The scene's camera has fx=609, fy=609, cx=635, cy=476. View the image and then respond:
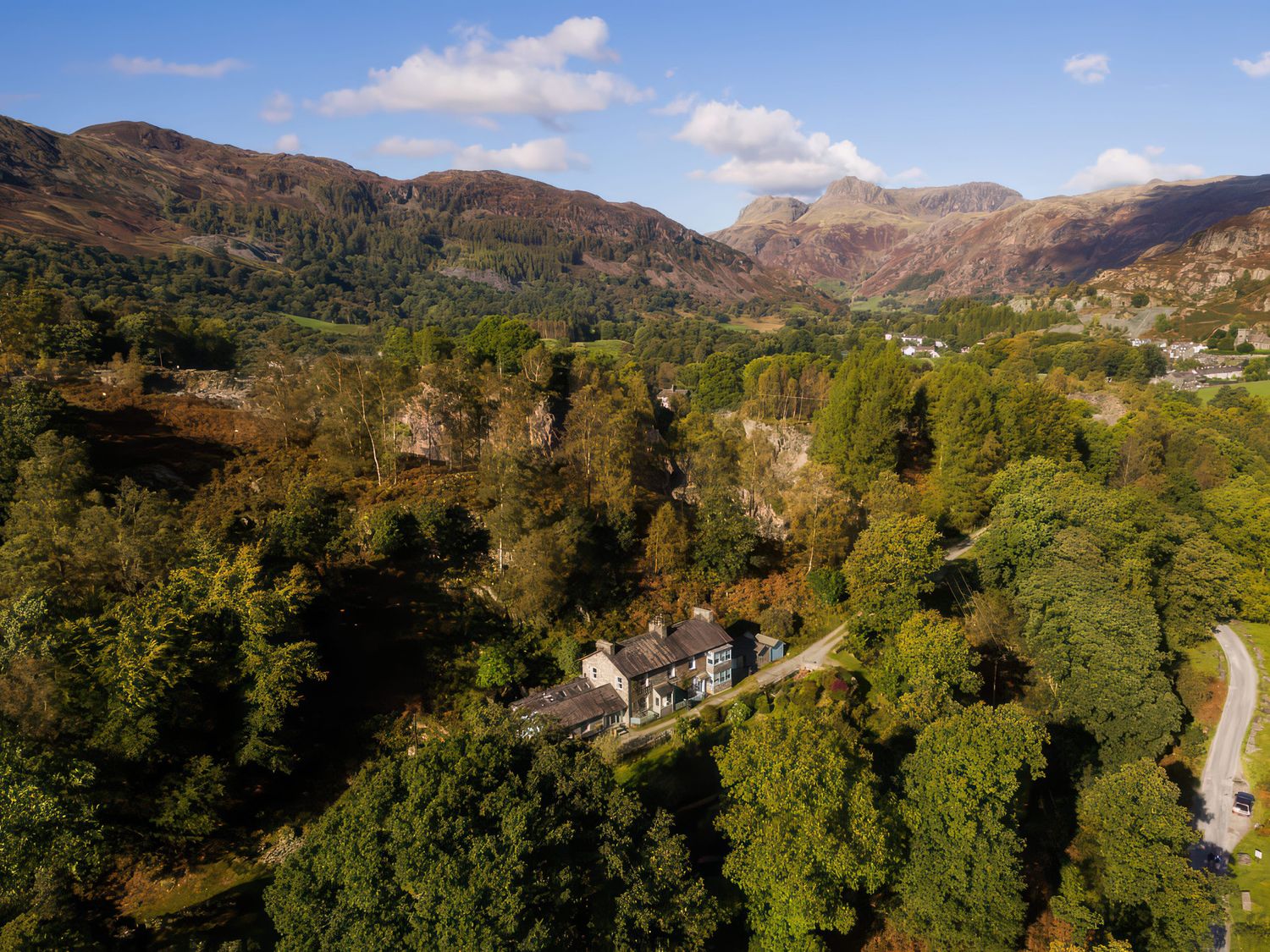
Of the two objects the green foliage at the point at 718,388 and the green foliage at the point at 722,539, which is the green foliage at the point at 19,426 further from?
the green foliage at the point at 718,388

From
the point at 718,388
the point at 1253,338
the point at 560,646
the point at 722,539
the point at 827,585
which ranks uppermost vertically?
the point at 1253,338

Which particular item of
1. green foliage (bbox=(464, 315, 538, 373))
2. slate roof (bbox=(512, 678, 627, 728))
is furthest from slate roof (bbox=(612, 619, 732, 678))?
green foliage (bbox=(464, 315, 538, 373))

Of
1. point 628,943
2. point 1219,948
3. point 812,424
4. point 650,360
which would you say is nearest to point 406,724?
point 628,943

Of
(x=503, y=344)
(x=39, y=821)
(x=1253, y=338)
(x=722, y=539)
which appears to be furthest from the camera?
(x=1253, y=338)

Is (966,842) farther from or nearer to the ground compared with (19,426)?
nearer to the ground

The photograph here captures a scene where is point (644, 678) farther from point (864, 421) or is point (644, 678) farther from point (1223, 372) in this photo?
point (1223, 372)

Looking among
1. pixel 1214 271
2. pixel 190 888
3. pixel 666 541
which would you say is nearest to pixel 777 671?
pixel 666 541
